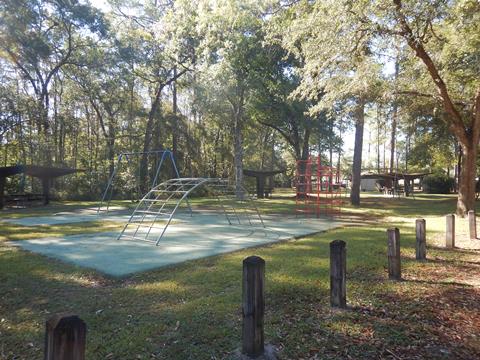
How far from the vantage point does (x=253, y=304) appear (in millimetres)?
2984

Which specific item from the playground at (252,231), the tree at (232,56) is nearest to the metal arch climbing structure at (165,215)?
the playground at (252,231)

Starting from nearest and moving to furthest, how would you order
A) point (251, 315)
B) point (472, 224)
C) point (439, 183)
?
point (251, 315) < point (472, 224) < point (439, 183)

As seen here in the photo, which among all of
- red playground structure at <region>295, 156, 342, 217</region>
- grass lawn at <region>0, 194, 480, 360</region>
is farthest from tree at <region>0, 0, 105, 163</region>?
grass lawn at <region>0, 194, 480, 360</region>

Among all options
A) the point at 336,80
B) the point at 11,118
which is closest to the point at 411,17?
the point at 336,80

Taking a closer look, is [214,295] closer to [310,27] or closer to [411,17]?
[310,27]

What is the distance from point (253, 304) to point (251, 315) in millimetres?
87

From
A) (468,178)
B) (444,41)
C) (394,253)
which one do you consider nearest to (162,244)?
(394,253)

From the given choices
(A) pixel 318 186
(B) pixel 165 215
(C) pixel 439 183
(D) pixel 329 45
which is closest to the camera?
(D) pixel 329 45

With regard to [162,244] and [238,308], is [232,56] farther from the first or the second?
[238,308]

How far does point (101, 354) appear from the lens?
3080 mm

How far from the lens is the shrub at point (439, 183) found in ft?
104

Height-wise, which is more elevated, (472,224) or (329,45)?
(329,45)

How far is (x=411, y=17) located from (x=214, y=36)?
1269 centimetres

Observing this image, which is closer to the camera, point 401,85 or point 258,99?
point 401,85
